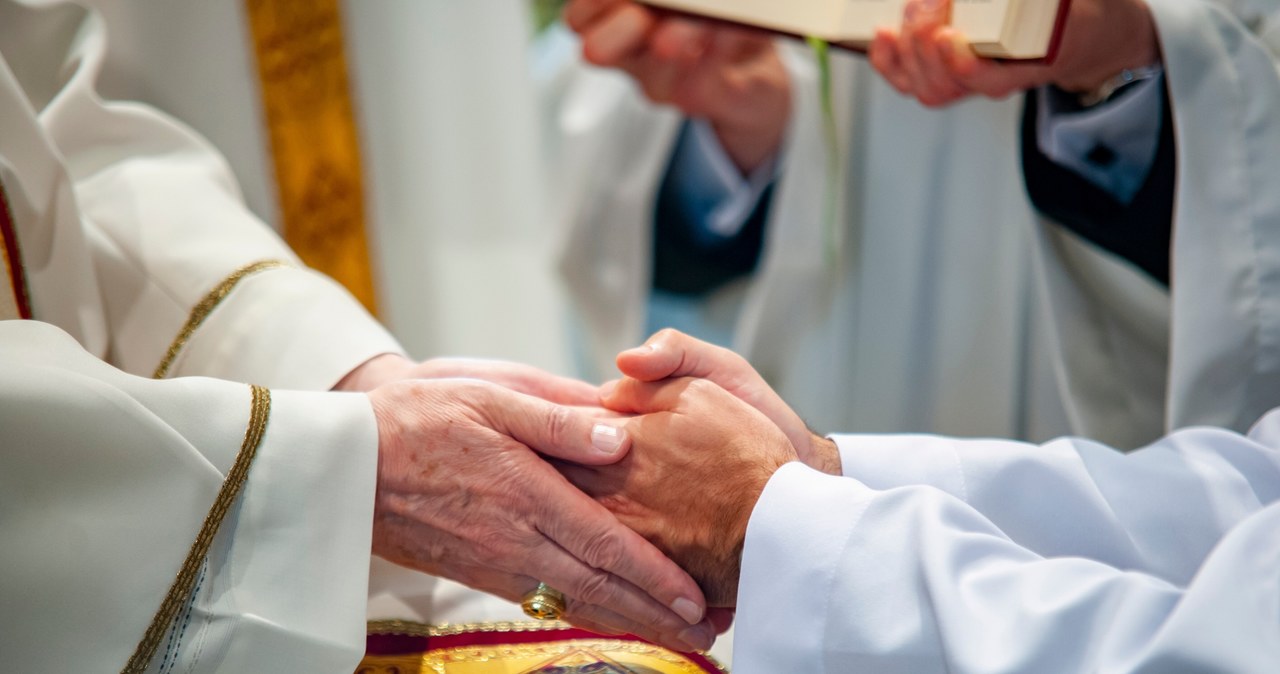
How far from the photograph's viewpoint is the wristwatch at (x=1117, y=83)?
153cm

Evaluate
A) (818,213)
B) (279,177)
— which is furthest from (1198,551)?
(279,177)

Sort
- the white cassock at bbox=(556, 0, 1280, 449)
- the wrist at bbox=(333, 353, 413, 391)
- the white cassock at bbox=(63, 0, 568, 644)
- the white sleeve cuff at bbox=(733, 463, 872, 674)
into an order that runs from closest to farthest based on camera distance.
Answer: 1. the white sleeve cuff at bbox=(733, 463, 872, 674)
2. the wrist at bbox=(333, 353, 413, 391)
3. the white cassock at bbox=(556, 0, 1280, 449)
4. the white cassock at bbox=(63, 0, 568, 644)

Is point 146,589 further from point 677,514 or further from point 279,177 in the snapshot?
point 279,177

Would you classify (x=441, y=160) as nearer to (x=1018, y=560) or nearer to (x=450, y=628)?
(x=450, y=628)

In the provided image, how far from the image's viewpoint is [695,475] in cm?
111

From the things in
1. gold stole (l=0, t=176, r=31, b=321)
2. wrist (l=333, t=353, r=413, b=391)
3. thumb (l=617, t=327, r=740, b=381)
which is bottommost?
wrist (l=333, t=353, r=413, b=391)

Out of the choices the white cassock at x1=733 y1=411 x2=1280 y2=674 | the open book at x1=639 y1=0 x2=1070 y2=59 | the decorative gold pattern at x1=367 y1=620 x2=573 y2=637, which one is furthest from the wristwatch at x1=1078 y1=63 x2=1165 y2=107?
the decorative gold pattern at x1=367 y1=620 x2=573 y2=637

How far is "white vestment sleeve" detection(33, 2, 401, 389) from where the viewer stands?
1294 millimetres

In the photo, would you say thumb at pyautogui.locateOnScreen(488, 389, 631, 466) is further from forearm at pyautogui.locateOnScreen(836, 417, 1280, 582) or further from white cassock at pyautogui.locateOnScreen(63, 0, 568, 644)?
white cassock at pyautogui.locateOnScreen(63, 0, 568, 644)

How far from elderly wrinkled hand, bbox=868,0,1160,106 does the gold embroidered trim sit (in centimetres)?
86

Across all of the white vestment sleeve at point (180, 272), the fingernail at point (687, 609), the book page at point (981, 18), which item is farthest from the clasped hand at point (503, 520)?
the book page at point (981, 18)

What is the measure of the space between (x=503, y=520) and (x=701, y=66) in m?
1.35

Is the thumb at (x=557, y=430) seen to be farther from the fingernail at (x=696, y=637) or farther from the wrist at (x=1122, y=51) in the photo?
the wrist at (x=1122, y=51)

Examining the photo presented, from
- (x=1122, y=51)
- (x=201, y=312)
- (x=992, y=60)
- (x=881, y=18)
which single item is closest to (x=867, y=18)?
(x=881, y=18)
